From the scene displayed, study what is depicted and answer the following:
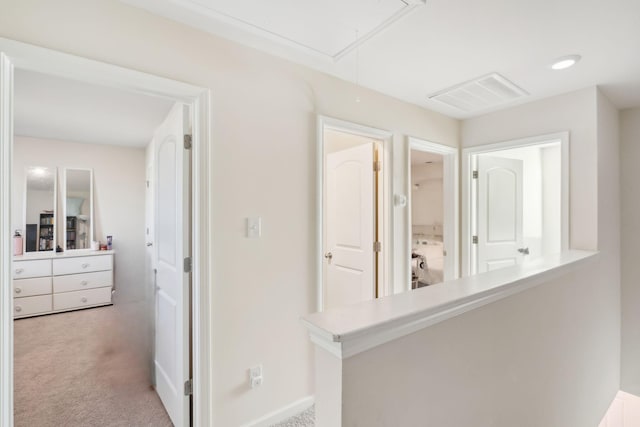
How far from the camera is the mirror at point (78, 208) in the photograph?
404 centimetres

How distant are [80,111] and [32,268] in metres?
2.36

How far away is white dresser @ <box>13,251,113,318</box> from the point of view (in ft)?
11.9

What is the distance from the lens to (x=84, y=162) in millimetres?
4137

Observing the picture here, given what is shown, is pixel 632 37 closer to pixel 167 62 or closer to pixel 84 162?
pixel 167 62

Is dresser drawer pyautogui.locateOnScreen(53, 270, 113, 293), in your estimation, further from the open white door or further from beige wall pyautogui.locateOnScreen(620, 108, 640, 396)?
beige wall pyautogui.locateOnScreen(620, 108, 640, 396)

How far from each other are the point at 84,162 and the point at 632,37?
230 inches

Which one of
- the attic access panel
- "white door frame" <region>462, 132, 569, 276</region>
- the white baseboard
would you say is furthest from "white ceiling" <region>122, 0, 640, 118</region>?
the white baseboard

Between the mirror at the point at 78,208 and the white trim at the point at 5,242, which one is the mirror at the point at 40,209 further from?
the white trim at the point at 5,242

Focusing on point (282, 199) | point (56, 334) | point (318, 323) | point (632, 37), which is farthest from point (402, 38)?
point (56, 334)

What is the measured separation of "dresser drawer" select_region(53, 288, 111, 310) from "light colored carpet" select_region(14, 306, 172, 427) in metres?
0.32

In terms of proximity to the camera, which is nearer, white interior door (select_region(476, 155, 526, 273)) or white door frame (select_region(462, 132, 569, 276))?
white door frame (select_region(462, 132, 569, 276))

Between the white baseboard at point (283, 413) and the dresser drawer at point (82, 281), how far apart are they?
145 inches

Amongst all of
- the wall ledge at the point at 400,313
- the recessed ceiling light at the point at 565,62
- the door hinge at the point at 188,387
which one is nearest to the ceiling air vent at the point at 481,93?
the recessed ceiling light at the point at 565,62

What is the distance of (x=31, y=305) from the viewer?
367 centimetres
